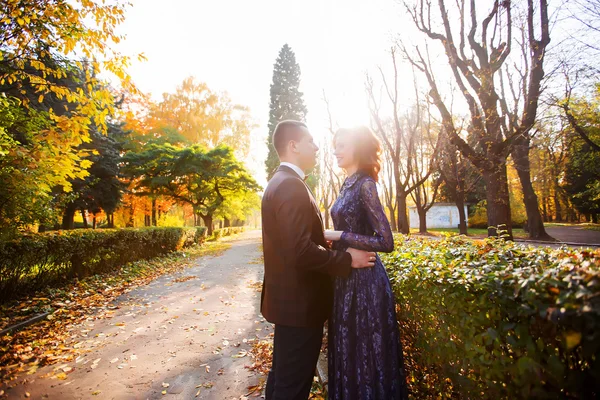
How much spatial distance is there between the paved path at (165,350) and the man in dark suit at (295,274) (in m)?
1.71

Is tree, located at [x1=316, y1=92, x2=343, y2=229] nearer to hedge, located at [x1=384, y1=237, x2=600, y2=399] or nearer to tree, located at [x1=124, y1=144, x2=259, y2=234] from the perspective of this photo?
tree, located at [x1=124, y1=144, x2=259, y2=234]

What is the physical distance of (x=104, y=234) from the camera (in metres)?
9.02

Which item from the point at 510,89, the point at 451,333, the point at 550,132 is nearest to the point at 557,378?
the point at 451,333

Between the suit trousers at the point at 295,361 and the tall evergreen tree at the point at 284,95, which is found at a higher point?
the tall evergreen tree at the point at 284,95

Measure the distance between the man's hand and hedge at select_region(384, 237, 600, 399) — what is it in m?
0.56

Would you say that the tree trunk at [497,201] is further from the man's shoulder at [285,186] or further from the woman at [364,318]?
the man's shoulder at [285,186]

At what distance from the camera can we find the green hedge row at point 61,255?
581 cm

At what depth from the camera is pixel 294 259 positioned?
2.03 metres

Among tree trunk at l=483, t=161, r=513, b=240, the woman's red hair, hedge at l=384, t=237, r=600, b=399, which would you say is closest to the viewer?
hedge at l=384, t=237, r=600, b=399

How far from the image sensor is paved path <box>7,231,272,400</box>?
3.38 meters

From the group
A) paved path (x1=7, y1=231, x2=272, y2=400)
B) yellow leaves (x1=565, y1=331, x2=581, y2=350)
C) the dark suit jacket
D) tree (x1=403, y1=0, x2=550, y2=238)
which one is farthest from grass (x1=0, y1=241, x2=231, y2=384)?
tree (x1=403, y1=0, x2=550, y2=238)

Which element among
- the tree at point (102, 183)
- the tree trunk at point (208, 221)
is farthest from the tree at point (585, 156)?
the tree at point (102, 183)

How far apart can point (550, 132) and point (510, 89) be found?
5.06 m

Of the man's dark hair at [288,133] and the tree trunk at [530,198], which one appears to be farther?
the tree trunk at [530,198]
